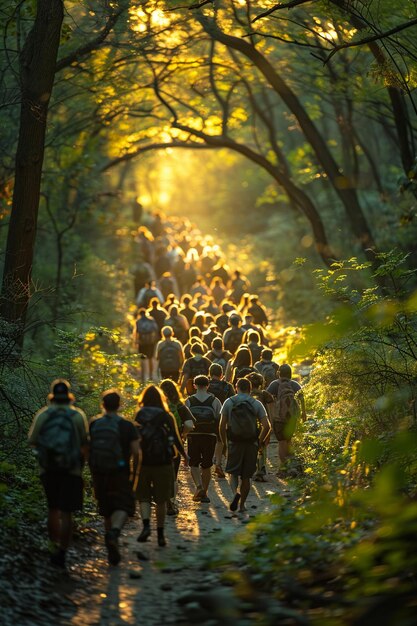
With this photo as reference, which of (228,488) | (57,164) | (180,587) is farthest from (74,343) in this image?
(57,164)

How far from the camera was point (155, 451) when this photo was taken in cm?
1042

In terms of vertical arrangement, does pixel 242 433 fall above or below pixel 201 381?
below

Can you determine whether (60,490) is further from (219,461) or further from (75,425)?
(219,461)

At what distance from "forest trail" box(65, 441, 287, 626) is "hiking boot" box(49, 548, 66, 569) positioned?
149mm

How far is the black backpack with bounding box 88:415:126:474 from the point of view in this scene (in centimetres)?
942

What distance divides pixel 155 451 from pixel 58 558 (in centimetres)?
179

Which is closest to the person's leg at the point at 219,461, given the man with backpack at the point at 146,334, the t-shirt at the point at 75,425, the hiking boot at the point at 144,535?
the hiking boot at the point at 144,535

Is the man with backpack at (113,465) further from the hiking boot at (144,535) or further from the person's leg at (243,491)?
the person's leg at (243,491)

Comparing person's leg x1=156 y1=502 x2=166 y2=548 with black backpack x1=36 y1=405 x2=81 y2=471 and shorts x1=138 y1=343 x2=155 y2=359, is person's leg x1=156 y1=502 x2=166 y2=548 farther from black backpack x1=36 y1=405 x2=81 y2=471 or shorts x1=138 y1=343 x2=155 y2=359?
shorts x1=138 y1=343 x2=155 y2=359

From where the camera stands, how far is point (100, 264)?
117 feet

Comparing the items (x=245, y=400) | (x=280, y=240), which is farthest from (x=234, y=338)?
(x=280, y=240)

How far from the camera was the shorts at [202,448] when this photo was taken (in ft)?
43.7

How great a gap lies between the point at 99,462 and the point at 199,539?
1959 mm

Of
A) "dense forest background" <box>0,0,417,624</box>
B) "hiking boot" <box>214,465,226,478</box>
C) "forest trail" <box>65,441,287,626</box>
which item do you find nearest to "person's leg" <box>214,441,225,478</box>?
"hiking boot" <box>214,465,226,478</box>
